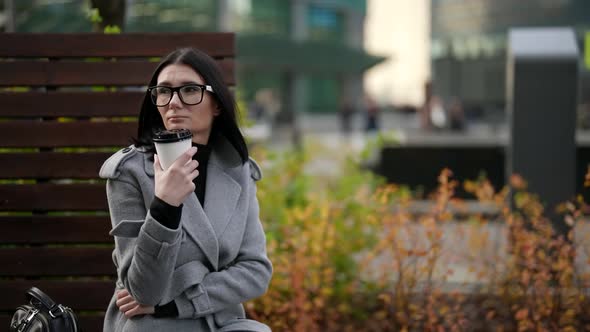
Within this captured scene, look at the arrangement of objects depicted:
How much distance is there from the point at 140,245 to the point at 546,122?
468cm

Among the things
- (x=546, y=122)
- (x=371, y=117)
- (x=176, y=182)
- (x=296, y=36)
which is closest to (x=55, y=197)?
(x=176, y=182)

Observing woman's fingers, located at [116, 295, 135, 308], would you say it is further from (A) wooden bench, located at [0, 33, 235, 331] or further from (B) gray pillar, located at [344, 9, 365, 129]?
(B) gray pillar, located at [344, 9, 365, 129]

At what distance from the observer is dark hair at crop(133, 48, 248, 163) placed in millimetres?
2531

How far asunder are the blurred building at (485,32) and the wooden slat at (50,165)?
4904cm

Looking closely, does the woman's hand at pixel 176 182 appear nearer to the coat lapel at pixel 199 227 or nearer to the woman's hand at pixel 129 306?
the coat lapel at pixel 199 227

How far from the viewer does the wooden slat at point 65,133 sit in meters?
3.38

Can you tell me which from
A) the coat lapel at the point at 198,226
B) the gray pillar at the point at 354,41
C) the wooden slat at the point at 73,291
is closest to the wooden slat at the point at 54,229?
the wooden slat at the point at 73,291

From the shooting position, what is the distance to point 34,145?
11.1 ft

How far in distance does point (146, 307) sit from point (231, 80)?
137 cm

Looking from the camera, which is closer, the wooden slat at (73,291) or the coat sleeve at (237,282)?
the coat sleeve at (237,282)

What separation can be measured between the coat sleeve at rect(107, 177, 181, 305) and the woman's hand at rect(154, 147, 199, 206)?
0.29 feet

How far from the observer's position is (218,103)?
2613 mm

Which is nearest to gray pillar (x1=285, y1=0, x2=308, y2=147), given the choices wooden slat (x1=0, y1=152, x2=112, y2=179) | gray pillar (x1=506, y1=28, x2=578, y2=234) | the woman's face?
gray pillar (x1=506, y1=28, x2=578, y2=234)

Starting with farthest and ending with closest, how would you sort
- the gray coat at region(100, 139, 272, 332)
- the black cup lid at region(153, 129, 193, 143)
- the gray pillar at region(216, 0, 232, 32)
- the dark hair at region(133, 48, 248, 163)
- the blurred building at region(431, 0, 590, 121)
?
the blurred building at region(431, 0, 590, 121) → the gray pillar at region(216, 0, 232, 32) → the dark hair at region(133, 48, 248, 163) → the gray coat at region(100, 139, 272, 332) → the black cup lid at region(153, 129, 193, 143)
